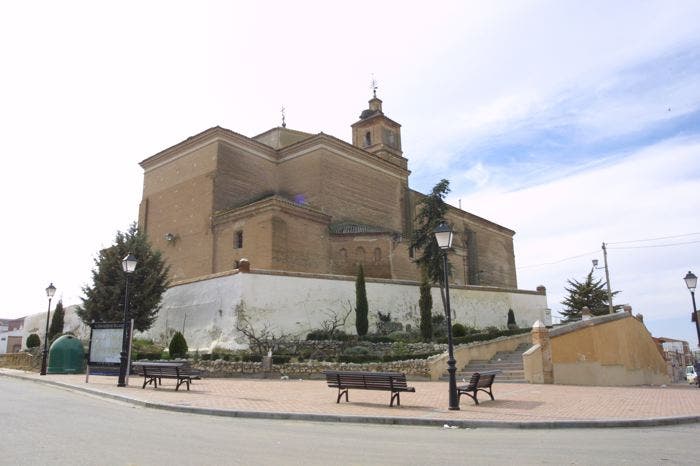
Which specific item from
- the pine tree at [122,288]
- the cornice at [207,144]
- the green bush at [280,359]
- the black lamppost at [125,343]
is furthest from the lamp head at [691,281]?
the cornice at [207,144]

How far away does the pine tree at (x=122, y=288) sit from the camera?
2420 centimetres

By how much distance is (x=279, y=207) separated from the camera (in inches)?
1169

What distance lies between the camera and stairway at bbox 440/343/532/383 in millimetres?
17438

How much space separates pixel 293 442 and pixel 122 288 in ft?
64.2

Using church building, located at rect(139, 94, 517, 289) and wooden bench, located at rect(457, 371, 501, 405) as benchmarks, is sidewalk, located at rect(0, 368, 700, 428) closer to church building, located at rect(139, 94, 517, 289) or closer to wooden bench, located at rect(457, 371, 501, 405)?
wooden bench, located at rect(457, 371, 501, 405)

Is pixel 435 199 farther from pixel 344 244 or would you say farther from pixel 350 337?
pixel 350 337

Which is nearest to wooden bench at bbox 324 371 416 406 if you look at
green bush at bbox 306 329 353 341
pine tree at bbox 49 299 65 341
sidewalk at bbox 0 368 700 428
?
sidewalk at bbox 0 368 700 428

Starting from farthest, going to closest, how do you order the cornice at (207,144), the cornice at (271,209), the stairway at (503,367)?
1. the cornice at (207,144)
2. the cornice at (271,209)
3. the stairway at (503,367)

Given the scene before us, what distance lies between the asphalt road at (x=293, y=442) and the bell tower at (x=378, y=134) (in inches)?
1489

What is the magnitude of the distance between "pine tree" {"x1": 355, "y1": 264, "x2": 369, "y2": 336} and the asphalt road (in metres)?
13.8

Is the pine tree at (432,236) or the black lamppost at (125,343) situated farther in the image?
the pine tree at (432,236)

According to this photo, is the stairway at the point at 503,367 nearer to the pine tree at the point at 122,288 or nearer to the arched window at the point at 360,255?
the arched window at the point at 360,255

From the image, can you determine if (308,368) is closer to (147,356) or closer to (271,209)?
(147,356)

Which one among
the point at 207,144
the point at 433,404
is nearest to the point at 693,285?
the point at 433,404
